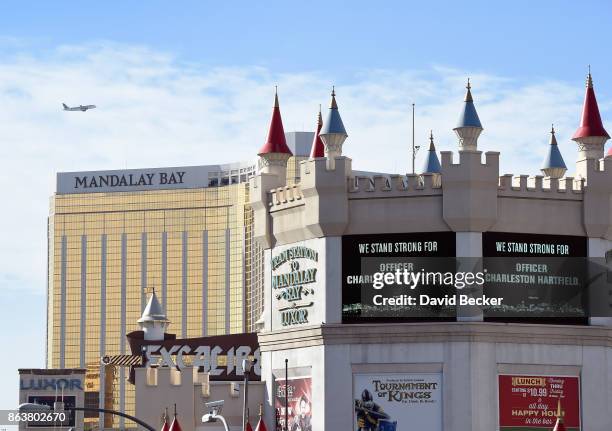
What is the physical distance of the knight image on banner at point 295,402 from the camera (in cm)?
7825

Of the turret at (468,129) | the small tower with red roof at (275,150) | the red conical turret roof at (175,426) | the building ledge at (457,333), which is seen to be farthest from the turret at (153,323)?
the turret at (468,129)

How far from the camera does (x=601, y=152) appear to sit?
80.4 m

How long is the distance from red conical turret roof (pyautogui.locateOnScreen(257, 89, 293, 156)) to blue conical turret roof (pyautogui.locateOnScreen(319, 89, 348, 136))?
4.91 meters

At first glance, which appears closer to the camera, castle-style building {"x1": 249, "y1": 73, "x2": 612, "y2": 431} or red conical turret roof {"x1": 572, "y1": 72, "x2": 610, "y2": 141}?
castle-style building {"x1": 249, "y1": 73, "x2": 612, "y2": 431}

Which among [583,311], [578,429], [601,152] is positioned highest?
[601,152]

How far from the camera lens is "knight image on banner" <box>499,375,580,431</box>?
7594cm

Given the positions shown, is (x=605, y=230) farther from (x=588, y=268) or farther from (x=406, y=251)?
(x=406, y=251)

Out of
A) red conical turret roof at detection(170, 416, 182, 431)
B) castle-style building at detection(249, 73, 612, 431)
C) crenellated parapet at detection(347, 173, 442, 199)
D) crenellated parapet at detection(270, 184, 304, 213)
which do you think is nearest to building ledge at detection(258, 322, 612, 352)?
castle-style building at detection(249, 73, 612, 431)

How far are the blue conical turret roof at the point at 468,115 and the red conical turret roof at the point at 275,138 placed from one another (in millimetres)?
10831

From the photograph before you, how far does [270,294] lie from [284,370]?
4.34 m

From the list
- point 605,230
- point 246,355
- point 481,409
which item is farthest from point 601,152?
point 246,355

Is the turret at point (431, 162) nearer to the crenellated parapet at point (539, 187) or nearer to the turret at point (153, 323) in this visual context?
the crenellated parapet at point (539, 187)

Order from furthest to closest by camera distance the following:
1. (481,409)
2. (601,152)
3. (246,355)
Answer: (246,355)
(601,152)
(481,409)

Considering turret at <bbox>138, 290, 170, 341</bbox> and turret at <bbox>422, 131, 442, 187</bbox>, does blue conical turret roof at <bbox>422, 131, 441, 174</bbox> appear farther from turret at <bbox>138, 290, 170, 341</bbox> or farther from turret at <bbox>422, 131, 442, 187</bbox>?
turret at <bbox>138, 290, 170, 341</bbox>
